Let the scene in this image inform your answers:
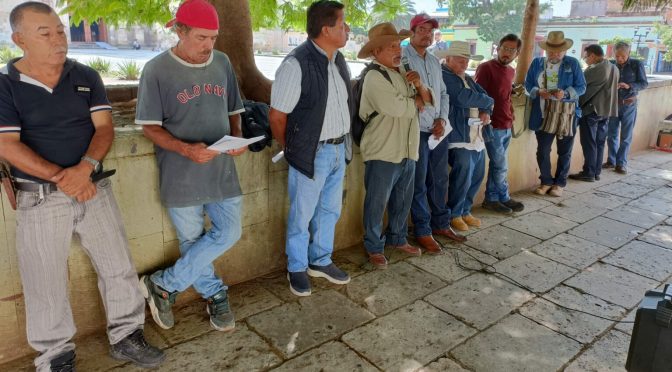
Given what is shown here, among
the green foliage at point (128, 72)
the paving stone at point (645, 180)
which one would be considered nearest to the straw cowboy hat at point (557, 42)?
the paving stone at point (645, 180)

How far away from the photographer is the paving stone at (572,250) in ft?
14.5

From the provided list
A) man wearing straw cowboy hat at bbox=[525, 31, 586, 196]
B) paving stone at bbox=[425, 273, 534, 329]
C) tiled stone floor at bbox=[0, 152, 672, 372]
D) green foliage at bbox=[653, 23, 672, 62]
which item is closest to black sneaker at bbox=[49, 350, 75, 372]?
tiled stone floor at bbox=[0, 152, 672, 372]

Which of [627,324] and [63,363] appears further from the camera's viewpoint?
[627,324]

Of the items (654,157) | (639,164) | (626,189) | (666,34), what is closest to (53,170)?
(626,189)

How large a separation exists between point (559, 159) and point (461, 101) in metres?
2.56

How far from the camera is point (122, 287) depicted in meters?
2.79

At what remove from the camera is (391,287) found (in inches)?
150

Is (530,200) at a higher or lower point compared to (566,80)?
lower

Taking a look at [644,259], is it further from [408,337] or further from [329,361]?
[329,361]

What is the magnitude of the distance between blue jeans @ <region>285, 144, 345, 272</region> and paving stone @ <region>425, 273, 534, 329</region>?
89 cm

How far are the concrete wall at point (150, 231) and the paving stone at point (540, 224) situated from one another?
1806 mm

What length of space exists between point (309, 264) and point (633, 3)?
6146mm

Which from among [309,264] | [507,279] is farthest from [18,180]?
[507,279]

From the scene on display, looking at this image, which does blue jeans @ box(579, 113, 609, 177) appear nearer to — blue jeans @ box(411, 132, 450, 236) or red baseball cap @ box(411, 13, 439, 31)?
blue jeans @ box(411, 132, 450, 236)
